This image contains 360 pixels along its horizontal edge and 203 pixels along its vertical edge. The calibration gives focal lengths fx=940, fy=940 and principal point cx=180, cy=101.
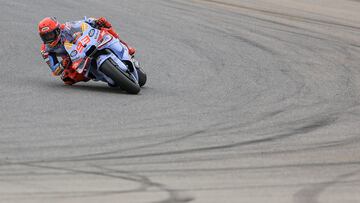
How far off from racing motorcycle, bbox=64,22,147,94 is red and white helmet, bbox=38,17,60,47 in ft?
0.58

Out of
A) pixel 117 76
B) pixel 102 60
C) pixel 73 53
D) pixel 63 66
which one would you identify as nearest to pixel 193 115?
pixel 117 76

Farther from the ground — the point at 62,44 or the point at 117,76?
the point at 62,44

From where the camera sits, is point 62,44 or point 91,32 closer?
point 91,32

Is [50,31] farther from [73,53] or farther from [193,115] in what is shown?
[193,115]

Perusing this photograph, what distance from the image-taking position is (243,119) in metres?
12.0

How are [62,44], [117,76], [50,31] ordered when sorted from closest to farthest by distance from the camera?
[117,76]
[50,31]
[62,44]

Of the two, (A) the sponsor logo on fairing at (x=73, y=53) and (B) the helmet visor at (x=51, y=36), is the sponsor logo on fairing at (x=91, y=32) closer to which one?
(A) the sponsor logo on fairing at (x=73, y=53)

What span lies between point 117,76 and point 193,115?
171 cm

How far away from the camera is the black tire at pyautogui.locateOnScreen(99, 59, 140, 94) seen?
13.4m

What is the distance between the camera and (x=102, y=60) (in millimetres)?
13469

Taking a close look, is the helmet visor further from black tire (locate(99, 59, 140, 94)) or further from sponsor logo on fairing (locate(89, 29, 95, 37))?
black tire (locate(99, 59, 140, 94))

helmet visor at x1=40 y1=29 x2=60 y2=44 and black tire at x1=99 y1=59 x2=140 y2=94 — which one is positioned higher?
helmet visor at x1=40 y1=29 x2=60 y2=44

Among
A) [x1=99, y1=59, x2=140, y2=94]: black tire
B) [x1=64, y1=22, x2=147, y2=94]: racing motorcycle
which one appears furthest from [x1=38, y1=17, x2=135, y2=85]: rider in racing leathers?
[x1=99, y1=59, x2=140, y2=94]: black tire

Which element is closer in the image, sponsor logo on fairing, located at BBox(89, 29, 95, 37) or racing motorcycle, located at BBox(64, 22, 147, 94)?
racing motorcycle, located at BBox(64, 22, 147, 94)
